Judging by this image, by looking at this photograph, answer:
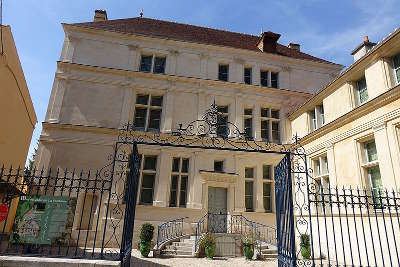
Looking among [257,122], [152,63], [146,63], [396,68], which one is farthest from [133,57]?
[396,68]

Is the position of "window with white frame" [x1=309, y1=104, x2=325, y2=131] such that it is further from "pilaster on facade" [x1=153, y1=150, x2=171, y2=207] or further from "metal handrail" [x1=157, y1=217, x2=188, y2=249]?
"metal handrail" [x1=157, y1=217, x2=188, y2=249]

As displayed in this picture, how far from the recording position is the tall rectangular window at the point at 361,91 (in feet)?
32.8

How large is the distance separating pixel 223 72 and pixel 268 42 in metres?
3.85

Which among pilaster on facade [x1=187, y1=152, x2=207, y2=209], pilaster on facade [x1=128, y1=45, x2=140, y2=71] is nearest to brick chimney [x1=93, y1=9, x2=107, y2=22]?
pilaster on facade [x1=128, y1=45, x2=140, y2=71]

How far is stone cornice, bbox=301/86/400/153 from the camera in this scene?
8368mm

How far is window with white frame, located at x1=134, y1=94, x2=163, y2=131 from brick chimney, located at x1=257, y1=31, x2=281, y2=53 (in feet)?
24.0

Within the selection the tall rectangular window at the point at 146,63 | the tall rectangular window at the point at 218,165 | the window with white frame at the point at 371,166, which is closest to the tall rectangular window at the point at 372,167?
the window with white frame at the point at 371,166

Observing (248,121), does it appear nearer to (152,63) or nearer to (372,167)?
(152,63)

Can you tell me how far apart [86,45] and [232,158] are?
31.6 feet

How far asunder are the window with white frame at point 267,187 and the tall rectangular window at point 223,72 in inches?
211

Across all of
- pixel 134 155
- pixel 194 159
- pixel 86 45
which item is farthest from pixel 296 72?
pixel 134 155

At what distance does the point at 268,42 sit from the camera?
17328 millimetres

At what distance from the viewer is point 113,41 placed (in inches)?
596

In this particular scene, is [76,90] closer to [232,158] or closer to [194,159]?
[194,159]
